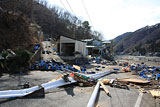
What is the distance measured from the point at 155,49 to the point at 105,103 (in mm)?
89211

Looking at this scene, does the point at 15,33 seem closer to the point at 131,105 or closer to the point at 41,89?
the point at 41,89

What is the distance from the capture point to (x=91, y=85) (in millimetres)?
6652

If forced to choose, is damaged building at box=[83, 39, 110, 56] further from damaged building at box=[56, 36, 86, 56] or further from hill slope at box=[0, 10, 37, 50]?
hill slope at box=[0, 10, 37, 50]

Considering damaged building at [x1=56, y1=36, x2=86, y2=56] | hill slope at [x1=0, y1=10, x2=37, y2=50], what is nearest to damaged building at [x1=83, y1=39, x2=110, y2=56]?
damaged building at [x1=56, y1=36, x2=86, y2=56]

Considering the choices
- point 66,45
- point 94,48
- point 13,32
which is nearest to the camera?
point 13,32

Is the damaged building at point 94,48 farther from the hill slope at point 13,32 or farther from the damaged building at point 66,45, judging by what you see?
the hill slope at point 13,32

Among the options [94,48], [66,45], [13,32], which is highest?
[13,32]

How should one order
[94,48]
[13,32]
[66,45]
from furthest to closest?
[94,48] → [66,45] → [13,32]

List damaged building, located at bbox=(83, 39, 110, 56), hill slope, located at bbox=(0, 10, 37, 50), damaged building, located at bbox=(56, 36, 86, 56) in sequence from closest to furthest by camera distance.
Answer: hill slope, located at bbox=(0, 10, 37, 50) → damaged building, located at bbox=(56, 36, 86, 56) → damaged building, located at bbox=(83, 39, 110, 56)

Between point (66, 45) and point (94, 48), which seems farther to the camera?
point (94, 48)

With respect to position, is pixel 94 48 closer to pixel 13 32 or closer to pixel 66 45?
pixel 66 45

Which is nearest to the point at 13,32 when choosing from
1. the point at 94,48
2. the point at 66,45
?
the point at 66,45

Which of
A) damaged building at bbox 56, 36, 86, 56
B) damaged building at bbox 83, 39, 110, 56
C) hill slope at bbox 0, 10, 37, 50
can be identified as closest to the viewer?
hill slope at bbox 0, 10, 37, 50

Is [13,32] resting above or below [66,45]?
above
